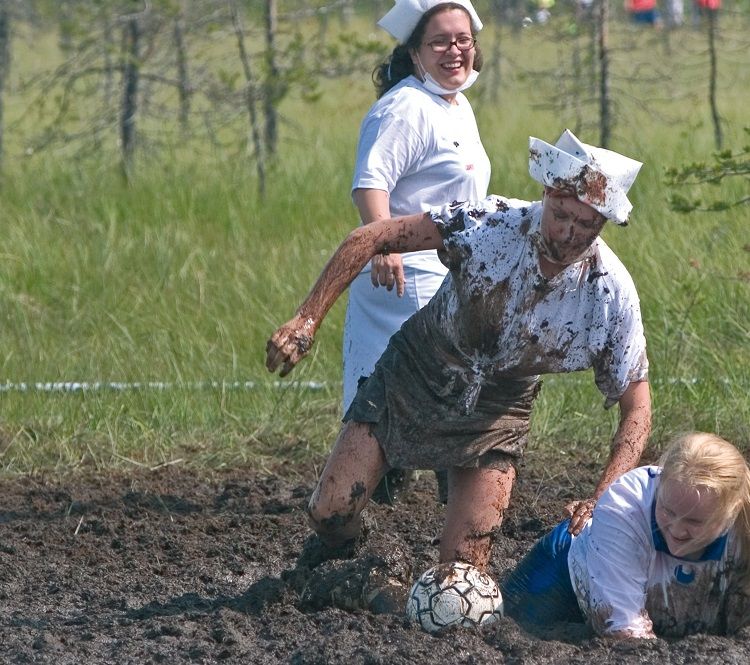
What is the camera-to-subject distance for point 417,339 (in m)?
4.46

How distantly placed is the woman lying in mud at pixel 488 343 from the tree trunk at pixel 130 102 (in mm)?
7436

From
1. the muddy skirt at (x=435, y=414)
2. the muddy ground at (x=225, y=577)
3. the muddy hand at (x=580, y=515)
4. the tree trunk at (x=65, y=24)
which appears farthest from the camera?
the tree trunk at (x=65, y=24)

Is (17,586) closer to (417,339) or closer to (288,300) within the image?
(417,339)

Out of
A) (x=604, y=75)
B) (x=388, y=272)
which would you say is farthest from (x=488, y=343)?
(x=604, y=75)

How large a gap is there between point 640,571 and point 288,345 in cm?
122

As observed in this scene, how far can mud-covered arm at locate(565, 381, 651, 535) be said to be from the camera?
4180mm

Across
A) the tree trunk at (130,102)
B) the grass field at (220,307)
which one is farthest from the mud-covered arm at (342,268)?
the tree trunk at (130,102)

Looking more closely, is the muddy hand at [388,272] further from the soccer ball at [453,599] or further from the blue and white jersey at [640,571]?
the blue and white jersey at [640,571]

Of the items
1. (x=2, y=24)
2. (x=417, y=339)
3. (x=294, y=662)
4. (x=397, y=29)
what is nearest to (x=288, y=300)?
(x=397, y=29)

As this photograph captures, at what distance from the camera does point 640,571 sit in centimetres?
402

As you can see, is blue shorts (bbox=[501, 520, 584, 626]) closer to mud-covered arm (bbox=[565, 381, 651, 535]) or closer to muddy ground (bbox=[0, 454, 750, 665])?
muddy ground (bbox=[0, 454, 750, 665])

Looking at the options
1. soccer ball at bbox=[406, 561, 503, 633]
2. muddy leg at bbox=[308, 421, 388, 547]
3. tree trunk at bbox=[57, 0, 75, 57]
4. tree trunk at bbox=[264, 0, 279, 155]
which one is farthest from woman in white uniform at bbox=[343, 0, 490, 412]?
tree trunk at bbox=[57, 0, 75, 57]

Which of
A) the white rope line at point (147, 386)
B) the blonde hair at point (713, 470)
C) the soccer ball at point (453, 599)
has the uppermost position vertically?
the blonde hair at point (713, 470)

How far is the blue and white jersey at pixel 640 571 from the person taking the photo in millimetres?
4008
